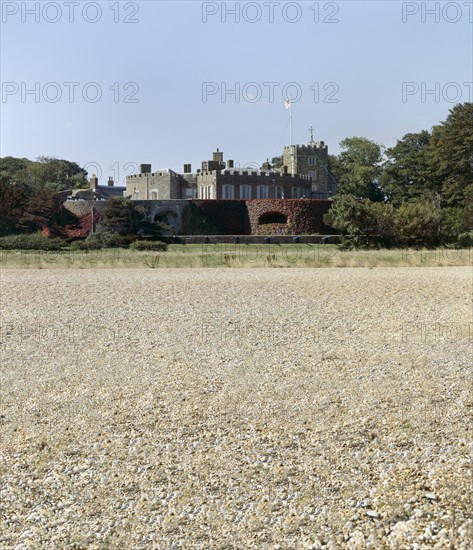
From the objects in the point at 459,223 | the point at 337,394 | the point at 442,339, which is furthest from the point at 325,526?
the point at 459,223

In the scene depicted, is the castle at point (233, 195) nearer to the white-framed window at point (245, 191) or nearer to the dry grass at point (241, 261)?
the white-framed window at point (245, 191)

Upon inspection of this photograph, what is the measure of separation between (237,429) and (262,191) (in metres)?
41.2

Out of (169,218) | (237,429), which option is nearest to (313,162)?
(169,218)

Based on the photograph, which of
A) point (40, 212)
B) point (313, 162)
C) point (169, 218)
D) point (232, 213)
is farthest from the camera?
point (313, 162)

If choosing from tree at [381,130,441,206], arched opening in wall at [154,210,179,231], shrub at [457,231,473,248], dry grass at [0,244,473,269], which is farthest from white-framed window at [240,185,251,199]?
dry grass at [0,244,473,269]

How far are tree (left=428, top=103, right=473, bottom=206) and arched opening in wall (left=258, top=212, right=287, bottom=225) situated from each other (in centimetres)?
905

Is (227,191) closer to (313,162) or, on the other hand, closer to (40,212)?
(313,162)

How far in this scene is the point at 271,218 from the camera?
140 ft

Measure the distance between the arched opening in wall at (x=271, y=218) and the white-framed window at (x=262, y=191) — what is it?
4.30m

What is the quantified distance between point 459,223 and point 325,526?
29.0 m

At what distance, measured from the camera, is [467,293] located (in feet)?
45.0

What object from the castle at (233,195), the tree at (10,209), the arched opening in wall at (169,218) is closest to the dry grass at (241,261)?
the tree at (10,209)

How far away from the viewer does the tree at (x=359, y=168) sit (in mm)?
53938

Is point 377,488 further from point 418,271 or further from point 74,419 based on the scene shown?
point 418,271
